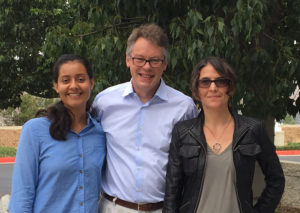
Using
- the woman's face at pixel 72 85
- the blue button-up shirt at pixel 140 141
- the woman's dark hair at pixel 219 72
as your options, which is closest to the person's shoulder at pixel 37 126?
the woman's face at pixel 72 85

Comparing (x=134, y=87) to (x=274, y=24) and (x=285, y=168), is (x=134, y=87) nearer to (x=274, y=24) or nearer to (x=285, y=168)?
(x=274, y=24)

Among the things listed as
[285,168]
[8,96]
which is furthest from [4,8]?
[285,168]

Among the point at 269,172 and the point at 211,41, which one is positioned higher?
the point at 211,41

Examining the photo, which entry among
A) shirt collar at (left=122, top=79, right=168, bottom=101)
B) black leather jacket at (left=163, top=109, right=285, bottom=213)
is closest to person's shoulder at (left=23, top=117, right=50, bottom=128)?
shirt collar at (left=122, top=79, right=168, bottom=101)

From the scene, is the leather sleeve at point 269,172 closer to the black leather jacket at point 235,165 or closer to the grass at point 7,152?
the black leather jacket at point 235,165

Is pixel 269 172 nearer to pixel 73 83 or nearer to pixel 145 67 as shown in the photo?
pixel 145 67

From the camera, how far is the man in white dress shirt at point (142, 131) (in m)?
3.02

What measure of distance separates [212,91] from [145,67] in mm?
518

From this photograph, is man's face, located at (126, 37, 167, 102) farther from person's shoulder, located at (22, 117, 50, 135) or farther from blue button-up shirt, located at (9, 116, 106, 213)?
person's shoulder, located at (22, 117, 50, 135)

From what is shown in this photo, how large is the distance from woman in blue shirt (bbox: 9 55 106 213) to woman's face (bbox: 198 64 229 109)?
78cm

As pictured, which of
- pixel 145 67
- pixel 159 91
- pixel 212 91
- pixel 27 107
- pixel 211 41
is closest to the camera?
pixel 212 91

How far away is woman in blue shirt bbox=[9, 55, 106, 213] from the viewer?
266cm

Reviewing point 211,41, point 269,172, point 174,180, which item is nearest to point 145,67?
point 174,180

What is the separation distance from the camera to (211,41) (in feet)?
14.7
